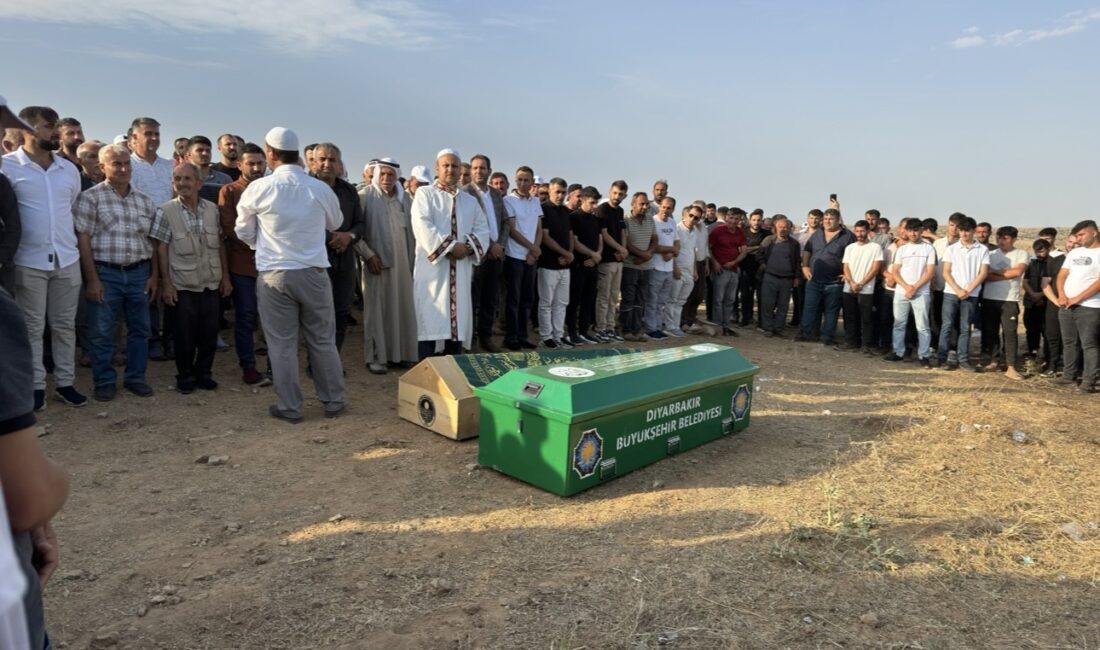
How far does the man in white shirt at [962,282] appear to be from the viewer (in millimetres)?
9188

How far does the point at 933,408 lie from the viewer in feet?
22.8

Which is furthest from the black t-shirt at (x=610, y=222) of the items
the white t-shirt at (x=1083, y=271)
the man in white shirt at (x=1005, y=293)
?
the white t-shirt at (x=1083, y=271)

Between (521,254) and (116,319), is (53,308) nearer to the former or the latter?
(116,319)

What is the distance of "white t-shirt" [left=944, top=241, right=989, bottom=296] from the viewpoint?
918 cm

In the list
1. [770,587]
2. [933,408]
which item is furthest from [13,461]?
[933,408]

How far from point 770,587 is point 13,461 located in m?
3.01

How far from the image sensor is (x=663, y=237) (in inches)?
416

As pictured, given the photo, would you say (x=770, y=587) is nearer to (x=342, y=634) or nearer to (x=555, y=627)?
(x=555, y=627)

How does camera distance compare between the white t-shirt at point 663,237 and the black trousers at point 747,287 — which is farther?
the black trousers at point 747,287

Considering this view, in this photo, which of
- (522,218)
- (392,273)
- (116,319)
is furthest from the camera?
(522,218)

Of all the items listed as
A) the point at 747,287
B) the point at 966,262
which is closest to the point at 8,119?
the point at 966,262

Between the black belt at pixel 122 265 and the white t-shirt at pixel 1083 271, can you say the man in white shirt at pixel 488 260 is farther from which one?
the white t-shirt at pixel 1083 271

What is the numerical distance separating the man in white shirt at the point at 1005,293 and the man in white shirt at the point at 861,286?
140 centimetres

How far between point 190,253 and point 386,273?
192 centimetres
